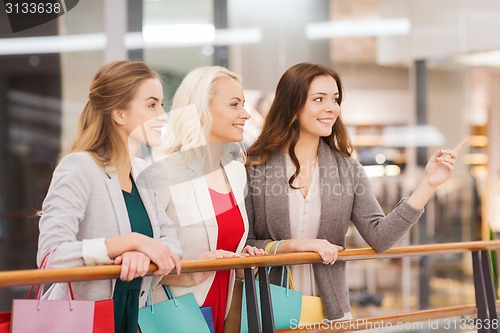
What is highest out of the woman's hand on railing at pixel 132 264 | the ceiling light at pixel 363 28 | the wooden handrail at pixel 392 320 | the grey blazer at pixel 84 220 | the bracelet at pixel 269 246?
the ceiling light at pixel 363 28

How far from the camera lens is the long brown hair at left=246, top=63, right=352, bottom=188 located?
322cm

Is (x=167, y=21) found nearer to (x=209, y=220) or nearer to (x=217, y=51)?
(x=217, y=51)

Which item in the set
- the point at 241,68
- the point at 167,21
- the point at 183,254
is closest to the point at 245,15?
the point at 241,68

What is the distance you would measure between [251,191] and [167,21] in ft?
10.6

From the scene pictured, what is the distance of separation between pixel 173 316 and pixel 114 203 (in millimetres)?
415

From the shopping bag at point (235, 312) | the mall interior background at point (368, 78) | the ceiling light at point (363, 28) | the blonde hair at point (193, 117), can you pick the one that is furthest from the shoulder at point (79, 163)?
the ceiling light at point (363, 28)

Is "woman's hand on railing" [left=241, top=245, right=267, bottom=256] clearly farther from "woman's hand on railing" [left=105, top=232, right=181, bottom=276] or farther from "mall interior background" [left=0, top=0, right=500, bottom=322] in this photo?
"mall interior background" [left=0, top=0, right=500, bottom=322]

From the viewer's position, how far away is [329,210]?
314cm

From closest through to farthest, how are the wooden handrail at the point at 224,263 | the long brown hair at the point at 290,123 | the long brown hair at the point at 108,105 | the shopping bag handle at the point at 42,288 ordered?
the wooden handrail at the point at 224,263 → the shopping bag handle at the point at 42,288 → the long brown hair at the point at 108,105 → the long brown hair at the point at 290,123

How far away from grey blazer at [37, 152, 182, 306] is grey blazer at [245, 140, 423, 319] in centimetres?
59

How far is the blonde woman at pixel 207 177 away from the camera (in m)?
2.84

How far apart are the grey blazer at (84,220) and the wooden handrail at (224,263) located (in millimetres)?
→ 138

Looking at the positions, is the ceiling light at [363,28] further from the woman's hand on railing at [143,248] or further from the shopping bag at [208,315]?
the woman's hand on railing at [143,248]

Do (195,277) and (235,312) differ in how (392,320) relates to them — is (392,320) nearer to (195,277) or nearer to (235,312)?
(235,312)
